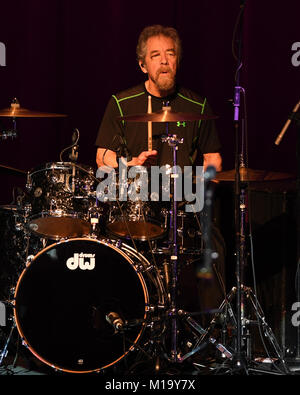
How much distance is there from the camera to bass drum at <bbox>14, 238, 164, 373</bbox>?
3838mm

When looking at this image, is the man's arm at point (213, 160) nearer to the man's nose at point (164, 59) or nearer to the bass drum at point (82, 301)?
→ the man's nose at point (164, 59)

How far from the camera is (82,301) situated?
152 inches

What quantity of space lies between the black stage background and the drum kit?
1.08m

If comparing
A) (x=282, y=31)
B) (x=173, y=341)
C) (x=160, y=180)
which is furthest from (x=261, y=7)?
(x=173, y=341)

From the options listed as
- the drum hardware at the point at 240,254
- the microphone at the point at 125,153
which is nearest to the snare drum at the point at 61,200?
the microphone at the point at 125,153

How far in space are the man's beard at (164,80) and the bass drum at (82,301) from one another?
3.76 ft

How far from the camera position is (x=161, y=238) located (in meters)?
3.97

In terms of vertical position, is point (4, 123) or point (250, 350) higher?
point (4, 123)

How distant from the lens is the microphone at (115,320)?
Answer: 3.74 meters

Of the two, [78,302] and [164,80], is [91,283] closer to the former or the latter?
[78,302]

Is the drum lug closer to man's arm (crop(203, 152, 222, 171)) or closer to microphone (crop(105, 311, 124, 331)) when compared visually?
microphone (crop(105, 311, 124, 331))

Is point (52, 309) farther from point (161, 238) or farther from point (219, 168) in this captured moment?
point (219, 168)

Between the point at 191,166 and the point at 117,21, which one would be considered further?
the point at 117,21

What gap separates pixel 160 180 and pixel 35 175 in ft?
2.22
